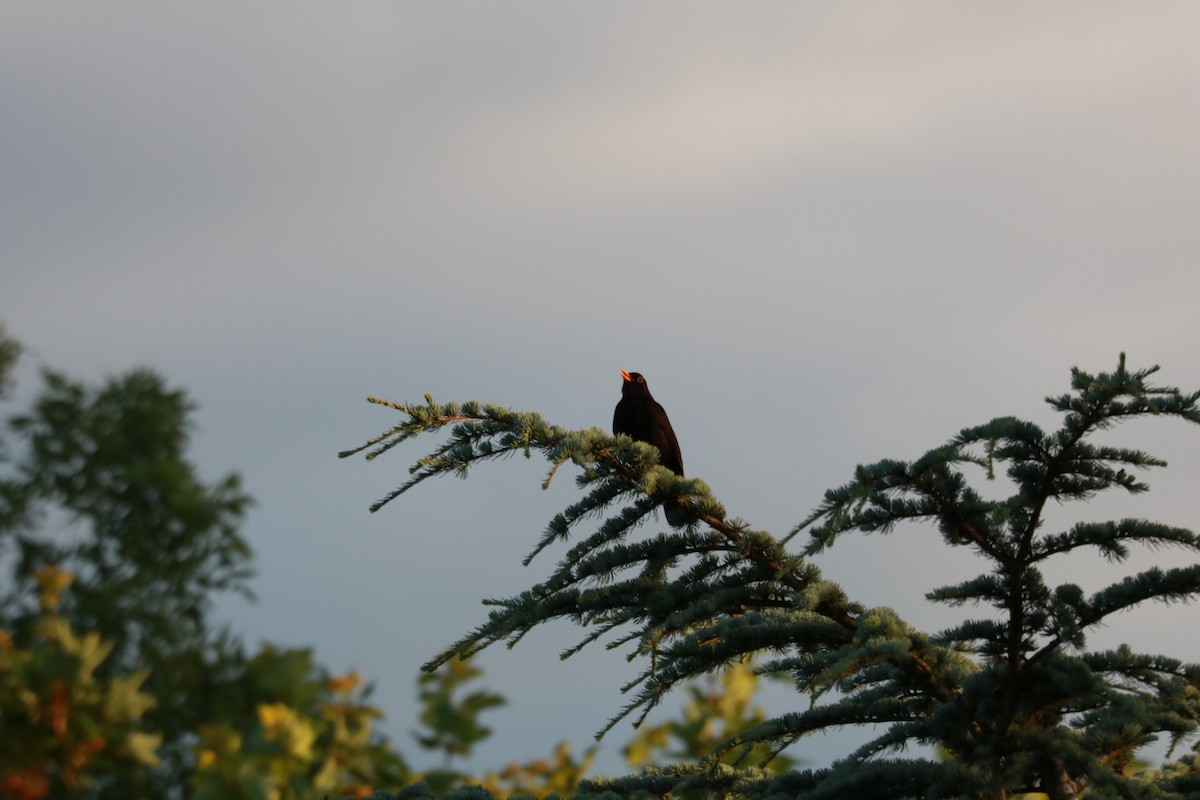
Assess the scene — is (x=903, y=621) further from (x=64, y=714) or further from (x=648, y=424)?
(x=648, y=424)

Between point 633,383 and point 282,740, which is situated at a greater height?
point 633,383

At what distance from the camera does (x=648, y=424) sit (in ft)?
28.2

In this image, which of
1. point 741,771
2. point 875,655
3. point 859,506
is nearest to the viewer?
point 859,506

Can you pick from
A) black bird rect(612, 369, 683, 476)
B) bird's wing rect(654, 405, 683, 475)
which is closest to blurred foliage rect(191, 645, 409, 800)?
black bird rect(612, 369, 683, 476)

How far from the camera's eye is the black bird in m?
8.60

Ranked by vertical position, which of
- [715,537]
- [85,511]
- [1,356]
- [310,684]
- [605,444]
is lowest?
[310,684]

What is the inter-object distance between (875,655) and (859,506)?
559 mm

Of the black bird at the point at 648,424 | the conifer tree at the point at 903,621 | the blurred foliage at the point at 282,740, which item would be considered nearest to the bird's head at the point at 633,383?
the black bird at the point at 648,424

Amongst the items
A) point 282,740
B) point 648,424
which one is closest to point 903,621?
point 282,740

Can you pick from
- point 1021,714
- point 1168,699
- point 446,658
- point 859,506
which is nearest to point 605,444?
point 446,658

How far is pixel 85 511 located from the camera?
1867mm

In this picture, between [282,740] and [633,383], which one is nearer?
[282,740]

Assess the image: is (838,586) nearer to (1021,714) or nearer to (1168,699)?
Result: (1021,714)

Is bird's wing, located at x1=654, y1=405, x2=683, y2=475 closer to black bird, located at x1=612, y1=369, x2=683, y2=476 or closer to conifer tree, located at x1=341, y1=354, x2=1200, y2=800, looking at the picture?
black bird, located at x1=612, y1=369, x2=683, y2=476
